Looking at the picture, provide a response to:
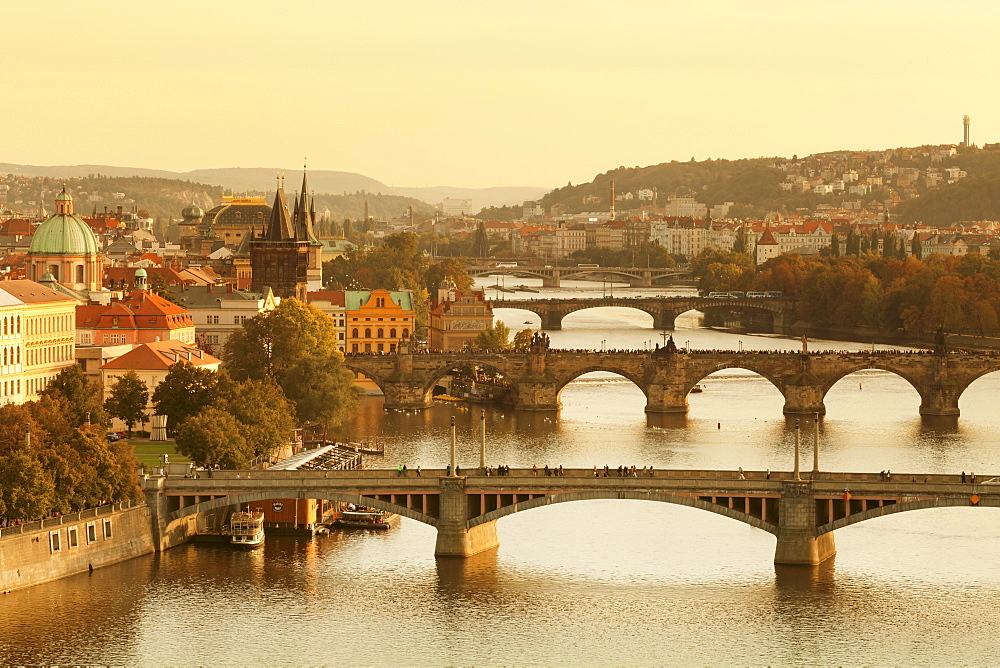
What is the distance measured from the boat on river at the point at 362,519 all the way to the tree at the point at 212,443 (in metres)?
2.89

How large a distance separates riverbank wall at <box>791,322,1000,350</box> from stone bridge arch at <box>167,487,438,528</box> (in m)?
61.8

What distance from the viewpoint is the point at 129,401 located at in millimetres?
66750

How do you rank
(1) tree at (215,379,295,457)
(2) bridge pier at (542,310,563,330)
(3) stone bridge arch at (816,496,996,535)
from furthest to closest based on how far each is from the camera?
(2) bridge pier at (542,310,563,330), (1) tree at (215,379,295,457), (3) stone bridge arch at (816,496,996,535)

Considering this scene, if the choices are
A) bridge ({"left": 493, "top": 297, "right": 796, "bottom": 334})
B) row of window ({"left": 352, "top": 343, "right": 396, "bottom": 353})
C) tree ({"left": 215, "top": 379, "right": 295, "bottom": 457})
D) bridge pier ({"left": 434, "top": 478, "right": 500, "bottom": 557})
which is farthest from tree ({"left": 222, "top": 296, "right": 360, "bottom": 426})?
bridge ({"left": 493, "top": 297, "right": 796, "bottom": 334})

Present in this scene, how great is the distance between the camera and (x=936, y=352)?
287ft

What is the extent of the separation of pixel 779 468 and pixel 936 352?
23.5 metres

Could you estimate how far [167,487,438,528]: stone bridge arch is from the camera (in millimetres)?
51906

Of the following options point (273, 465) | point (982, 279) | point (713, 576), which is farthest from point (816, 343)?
point (713, 576)

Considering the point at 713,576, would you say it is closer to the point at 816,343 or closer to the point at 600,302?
the point at 816,343

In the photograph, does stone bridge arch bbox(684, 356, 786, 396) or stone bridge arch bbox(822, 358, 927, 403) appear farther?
stone bridge arch bbox(684, 356, 786, 396)

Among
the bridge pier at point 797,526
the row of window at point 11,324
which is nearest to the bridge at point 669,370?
the row of window at point 11,324

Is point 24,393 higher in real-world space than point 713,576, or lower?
higher

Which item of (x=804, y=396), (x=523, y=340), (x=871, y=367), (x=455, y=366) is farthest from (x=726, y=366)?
(x=523, y=340)

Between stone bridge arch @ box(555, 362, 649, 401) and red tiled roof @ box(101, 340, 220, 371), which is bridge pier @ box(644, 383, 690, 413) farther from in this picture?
red tiled roof @ box(101, 340, 220, 371)
